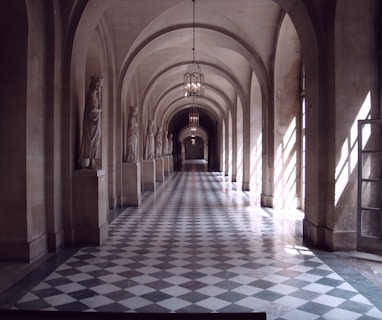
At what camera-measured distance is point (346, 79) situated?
7.15 m

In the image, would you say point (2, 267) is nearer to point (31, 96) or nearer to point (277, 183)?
point (31, 96)

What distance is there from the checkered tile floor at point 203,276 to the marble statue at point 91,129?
1.67 m

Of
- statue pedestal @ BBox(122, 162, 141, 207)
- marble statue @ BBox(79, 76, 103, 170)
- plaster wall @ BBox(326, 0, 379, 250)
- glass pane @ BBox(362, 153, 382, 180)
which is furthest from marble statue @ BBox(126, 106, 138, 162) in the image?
glass pane @ BBox(362, 153, 382, 180)

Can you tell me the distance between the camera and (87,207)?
25.6 ft

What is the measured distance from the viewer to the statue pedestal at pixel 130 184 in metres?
13.3

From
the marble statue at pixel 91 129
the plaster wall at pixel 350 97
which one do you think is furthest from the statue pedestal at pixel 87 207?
the plaster wall at pixel 350 97

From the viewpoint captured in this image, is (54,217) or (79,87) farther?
(79,87)

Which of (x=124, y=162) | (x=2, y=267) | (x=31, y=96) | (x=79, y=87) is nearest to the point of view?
(x=2, y=267)

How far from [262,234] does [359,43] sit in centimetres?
416

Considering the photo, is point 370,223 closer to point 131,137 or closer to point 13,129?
point 13,129

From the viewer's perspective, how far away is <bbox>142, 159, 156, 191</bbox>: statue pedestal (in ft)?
59.8

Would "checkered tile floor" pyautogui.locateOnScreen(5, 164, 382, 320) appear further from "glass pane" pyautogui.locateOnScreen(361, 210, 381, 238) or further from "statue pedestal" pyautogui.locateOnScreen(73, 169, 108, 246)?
"glass pane" pyautogui.locateOnScreen(361, 210, 381, 238)

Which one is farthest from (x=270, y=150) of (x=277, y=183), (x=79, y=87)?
(x=79, y=87)

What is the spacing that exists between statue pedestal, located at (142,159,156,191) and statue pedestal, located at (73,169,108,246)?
1033cm
